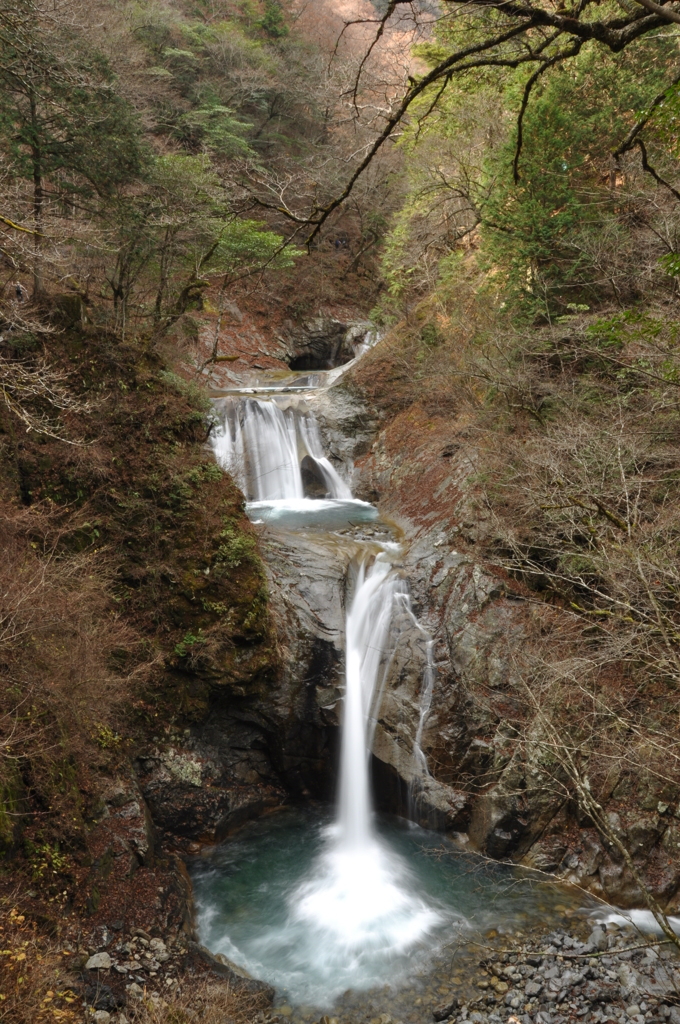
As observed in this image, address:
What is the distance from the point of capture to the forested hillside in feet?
20.4

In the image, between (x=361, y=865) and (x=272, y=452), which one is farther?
(x=272, y=452)

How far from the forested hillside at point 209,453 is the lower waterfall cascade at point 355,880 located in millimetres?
1206

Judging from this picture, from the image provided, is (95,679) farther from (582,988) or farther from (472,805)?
(582,988)

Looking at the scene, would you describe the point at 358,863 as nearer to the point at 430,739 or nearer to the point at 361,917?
the point at 361,917

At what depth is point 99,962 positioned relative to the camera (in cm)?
546

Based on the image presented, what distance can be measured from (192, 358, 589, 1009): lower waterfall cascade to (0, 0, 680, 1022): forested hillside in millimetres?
1206

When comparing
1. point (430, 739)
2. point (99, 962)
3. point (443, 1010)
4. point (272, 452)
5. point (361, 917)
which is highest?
point (272, 452)

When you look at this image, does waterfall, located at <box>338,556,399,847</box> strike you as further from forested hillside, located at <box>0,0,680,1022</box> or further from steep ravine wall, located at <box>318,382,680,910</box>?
forested hillside, located at <box>0,0,680,1022</box>

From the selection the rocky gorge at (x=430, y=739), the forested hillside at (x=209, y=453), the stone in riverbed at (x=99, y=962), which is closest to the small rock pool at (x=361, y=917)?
the rocky gorge at (x=430, y=739)

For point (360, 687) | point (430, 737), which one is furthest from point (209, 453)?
point (430, 737)

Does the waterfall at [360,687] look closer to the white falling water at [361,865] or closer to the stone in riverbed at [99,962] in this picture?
the white falling water at [361,865]

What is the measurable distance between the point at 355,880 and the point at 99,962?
11.2ft

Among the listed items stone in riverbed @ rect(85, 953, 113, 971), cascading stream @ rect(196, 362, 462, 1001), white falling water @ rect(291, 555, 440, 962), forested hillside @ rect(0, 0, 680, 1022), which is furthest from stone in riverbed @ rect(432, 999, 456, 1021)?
stone in riverbed @ rect(85, 953, 113, 971)

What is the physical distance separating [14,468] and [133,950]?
5968 mm
